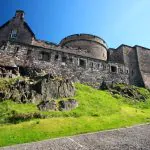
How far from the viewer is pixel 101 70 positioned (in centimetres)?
3625

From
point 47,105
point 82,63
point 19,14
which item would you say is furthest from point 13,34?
point 47,105

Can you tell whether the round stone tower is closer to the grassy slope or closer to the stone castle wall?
the stone castle wall

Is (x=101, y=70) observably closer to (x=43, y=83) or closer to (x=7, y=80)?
(x=43, y=83)

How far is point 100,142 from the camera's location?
50.6 feet

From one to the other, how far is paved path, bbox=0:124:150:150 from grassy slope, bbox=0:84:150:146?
1.76 meters

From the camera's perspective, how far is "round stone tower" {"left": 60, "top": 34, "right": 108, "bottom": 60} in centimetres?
4094

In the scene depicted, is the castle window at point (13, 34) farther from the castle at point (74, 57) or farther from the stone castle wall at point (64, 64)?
the stone castle wall at point (64, 64)

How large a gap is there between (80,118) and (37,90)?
5.30 m

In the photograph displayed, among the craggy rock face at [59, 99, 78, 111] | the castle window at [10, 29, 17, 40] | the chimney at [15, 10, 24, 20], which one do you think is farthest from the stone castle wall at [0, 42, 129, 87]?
the craggy rock face at [59, 99, 78, 111]

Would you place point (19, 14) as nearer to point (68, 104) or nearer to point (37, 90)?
point (37, 90)

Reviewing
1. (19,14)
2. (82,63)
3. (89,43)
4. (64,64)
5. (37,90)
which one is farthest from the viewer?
(89,43)

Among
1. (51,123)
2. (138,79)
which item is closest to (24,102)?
(51,123)

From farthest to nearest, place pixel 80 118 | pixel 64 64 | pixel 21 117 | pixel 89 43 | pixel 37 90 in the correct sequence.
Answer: pixel 89 43
pixel 64 64
pixel 37 90
pixel 80 118
pixel 21 117

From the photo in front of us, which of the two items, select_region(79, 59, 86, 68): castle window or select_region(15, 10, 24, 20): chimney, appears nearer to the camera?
select_region(79, 59, 86, 68): castle window
